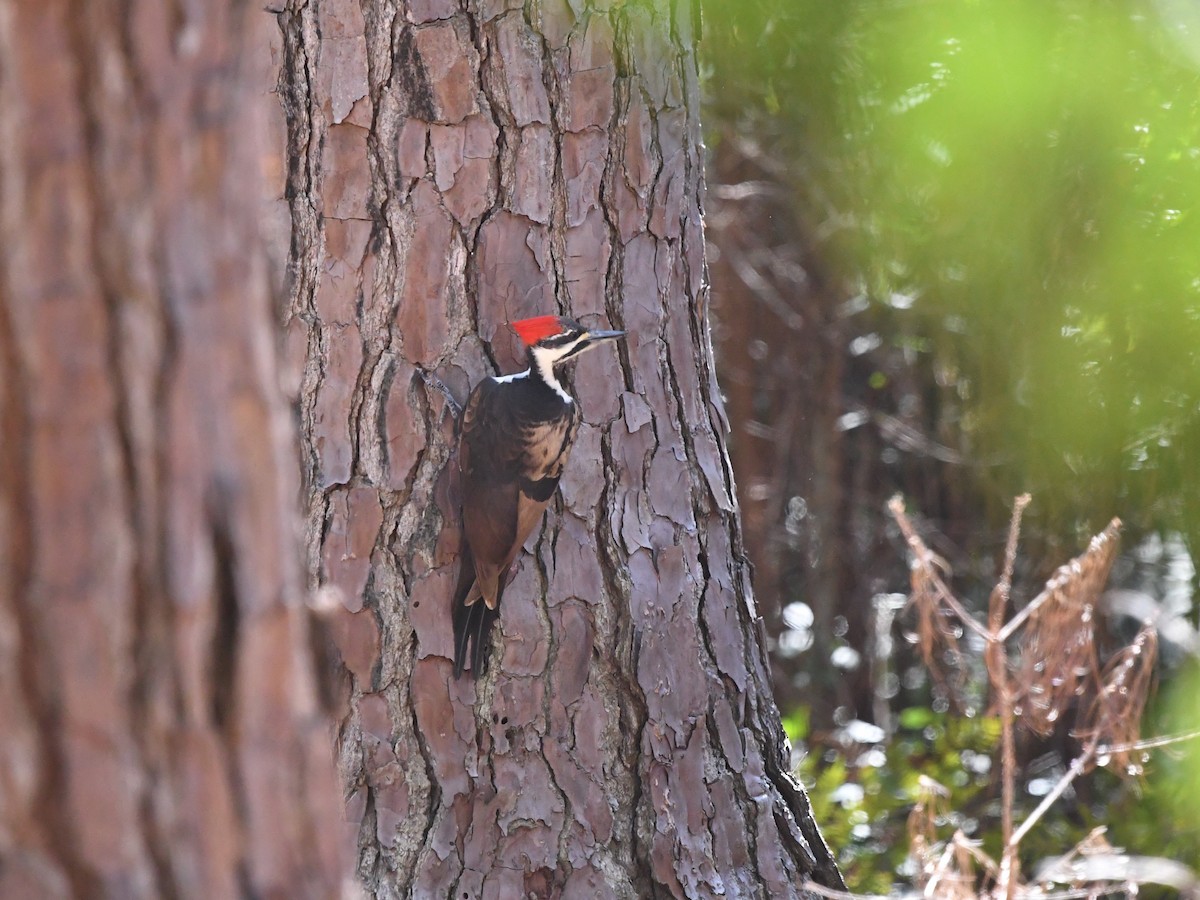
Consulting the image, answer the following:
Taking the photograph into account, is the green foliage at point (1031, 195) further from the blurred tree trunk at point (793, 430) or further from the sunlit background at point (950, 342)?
the blurred tree trunk at point (793, 430)

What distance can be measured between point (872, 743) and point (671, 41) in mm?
3303

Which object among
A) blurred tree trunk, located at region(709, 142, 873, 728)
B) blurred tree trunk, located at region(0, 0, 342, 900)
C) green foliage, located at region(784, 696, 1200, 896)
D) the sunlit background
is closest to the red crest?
the sunlit background

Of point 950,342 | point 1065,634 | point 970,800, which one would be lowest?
point 970,800

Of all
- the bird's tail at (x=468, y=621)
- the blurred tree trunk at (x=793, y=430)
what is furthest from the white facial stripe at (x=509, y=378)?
the blurred tree trunk at (x=793, y=430)

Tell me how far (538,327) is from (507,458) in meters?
0.23

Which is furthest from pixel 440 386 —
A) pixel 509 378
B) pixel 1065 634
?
pixel 1065 634

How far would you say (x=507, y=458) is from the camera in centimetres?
215

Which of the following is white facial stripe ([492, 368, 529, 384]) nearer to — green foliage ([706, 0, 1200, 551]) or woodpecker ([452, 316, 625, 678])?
woodpecker ([452, 316, 625, 678])

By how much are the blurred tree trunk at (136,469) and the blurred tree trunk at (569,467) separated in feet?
3.50

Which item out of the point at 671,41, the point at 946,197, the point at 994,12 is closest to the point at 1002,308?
the point at 946,197

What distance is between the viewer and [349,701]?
7.20ft

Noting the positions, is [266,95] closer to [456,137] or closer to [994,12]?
[456,137]

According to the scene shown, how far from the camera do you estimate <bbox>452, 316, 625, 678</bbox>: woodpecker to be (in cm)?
215

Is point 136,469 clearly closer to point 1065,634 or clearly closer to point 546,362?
point 546,362
